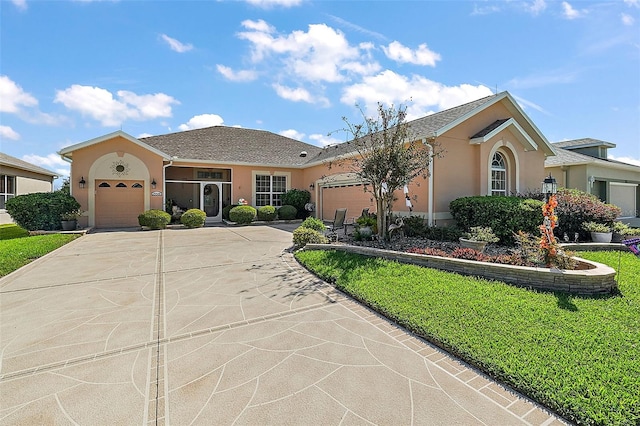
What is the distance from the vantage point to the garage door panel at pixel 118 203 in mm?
15266

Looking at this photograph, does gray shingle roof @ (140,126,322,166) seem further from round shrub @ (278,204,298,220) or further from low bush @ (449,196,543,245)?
low bush @ (449,196,543,245)

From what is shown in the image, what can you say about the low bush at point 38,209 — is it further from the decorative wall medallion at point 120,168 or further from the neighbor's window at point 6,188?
the neighbor's window at point 6,188

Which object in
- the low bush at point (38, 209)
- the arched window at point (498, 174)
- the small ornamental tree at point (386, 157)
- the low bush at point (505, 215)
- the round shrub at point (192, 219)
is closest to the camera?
the small ornamental tree at point (386, 157)

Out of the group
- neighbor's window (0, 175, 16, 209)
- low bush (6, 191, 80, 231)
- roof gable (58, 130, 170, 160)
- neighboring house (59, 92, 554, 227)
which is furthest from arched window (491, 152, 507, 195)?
neighbor's window (0, 175, 16, 209)

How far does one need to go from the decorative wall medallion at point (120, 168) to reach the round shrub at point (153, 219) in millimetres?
2586

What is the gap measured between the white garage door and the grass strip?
27.3 m

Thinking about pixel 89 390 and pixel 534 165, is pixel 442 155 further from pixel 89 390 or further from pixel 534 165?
pixel 89 390

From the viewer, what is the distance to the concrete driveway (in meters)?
2.53

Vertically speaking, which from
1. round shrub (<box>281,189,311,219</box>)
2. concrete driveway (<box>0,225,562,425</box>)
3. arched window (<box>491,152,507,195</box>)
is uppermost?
arched window (<box>491,152,507,195</box>)

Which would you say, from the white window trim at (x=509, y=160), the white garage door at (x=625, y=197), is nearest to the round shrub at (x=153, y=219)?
the white window trim at (x=509, y=160)

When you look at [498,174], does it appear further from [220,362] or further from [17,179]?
[17,179]

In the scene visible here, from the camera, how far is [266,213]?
1761 centimetres

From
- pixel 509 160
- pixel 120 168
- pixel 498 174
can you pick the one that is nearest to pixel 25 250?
pixel 120 168

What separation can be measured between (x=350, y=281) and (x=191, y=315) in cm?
293
